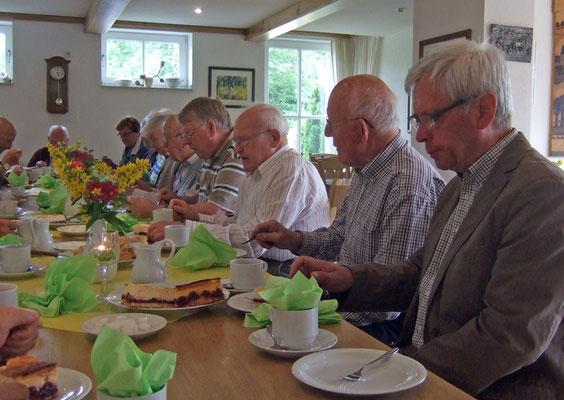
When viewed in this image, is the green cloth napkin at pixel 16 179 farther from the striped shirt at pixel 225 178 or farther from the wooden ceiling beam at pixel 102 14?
the wooden ceiling beam at pixel 102 14

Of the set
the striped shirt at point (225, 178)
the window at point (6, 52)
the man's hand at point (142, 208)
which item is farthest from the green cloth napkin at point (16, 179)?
the window at point (6, 52)

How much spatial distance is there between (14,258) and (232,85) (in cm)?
731

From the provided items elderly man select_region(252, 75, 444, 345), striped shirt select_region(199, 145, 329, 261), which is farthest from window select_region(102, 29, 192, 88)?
A: elderly man select_region(252, 75, 444, 345)

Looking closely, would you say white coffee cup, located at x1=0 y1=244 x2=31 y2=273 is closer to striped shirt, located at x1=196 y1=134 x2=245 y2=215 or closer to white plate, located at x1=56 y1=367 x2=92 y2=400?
white plate, located at x1=56 y1=367 x2=92 y2=400

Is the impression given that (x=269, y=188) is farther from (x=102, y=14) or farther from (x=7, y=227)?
(x=102, y=14)

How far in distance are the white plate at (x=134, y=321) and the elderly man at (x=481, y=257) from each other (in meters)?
0.49

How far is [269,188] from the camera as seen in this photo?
2.64 meters

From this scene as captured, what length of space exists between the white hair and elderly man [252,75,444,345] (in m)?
0.47

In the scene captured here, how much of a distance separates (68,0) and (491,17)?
501 centimetres

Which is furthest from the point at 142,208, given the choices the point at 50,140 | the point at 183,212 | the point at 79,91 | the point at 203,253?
the point at 79,91

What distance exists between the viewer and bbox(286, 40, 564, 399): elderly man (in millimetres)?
1218

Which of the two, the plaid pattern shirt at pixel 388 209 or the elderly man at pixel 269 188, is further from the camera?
the elderly man at pixel 269 188

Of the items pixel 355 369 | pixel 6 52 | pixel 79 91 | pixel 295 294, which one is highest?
pixel 6 52

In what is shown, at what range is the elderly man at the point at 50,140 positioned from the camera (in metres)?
7.36
